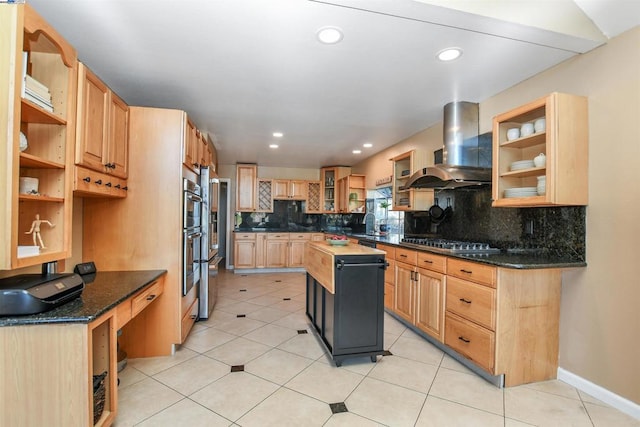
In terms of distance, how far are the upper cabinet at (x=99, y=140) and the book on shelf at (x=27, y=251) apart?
39 cm

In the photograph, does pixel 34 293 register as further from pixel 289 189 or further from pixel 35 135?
pixel 289 189

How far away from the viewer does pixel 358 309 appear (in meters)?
2.38

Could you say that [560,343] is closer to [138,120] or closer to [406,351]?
[406,351]

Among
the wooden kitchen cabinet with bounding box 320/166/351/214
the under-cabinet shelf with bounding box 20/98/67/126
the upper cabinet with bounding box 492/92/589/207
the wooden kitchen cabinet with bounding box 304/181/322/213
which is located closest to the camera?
the under-cabinet shelf with bounding box 20/98/67/126

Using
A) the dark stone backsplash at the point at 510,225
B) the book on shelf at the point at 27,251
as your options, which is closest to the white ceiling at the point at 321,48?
the dark stone backsplash at the point at 510,225

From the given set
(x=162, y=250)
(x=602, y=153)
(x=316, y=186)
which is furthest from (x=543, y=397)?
(x=316, y=186)

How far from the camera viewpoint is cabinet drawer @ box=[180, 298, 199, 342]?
2.61 m

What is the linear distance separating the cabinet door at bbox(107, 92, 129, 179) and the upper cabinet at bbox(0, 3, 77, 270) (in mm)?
435

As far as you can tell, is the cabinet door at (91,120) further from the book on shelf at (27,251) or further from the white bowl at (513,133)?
the white bowl at (513,133)

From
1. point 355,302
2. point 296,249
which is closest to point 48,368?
point 355,302

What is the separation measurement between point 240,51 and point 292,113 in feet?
4.36

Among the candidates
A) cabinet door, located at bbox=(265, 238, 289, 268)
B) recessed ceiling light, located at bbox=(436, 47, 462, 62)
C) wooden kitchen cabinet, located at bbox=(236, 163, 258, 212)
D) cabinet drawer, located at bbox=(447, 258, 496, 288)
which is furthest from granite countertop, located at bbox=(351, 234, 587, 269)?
wooden kitchen cabinet, located at bbox=(236, 163, 258, 212)

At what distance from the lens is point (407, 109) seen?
3273 millimetres

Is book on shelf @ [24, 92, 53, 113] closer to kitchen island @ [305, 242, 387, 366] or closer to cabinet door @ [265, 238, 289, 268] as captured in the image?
kitchen island @ [305, 242, 387, 366]
